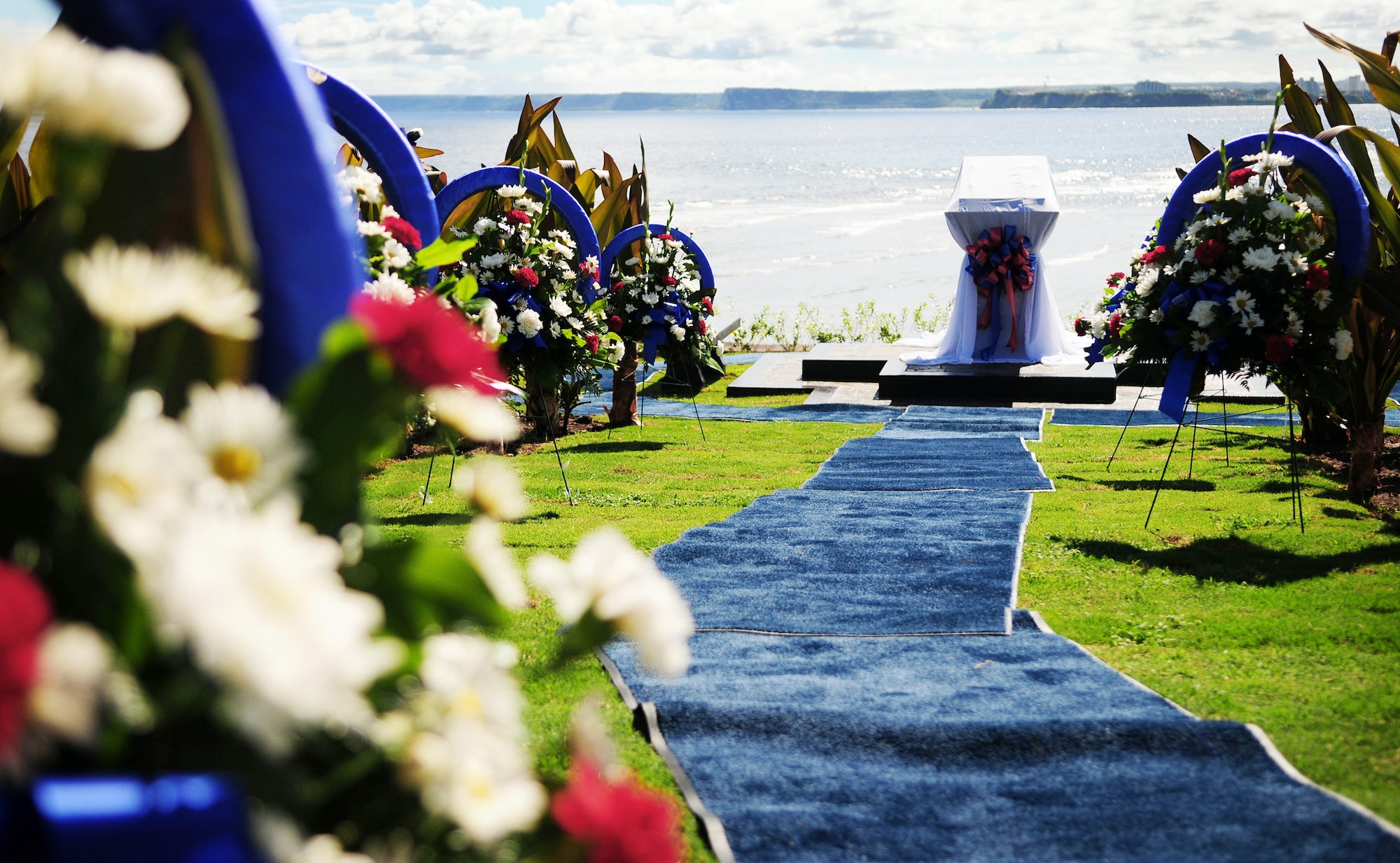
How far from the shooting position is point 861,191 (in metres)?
57.0

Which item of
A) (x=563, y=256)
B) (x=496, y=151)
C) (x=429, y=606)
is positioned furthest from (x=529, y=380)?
(x=496, y=151)

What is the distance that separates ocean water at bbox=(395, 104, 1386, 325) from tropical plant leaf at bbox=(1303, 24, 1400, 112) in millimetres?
10915

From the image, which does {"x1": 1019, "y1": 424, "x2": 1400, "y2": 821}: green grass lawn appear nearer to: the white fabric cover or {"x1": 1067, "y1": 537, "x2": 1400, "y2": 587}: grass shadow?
{"x1": 1067, "y1": 537, "x2": 1400, "y2": 587}: grass shadow

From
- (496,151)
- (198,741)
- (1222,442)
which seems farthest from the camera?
(496,151)

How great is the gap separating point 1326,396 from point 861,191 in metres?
53.4

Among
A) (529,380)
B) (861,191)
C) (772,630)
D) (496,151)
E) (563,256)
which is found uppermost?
(496,151)

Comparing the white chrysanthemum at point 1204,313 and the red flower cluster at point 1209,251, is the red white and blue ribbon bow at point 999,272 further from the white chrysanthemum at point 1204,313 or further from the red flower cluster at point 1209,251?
the white chrysanthemum at point 1204,313

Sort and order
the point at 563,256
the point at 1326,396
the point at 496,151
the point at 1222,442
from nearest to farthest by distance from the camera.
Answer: the point at 1326,396 < the point at 563,256 < the point at 1222,442 < the point at 496,151

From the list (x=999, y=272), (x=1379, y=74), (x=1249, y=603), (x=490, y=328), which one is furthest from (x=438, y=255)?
(x=999, y=272)

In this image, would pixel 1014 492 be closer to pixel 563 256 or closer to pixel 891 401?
pixel 563 256

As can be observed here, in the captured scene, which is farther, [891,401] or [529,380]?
[891,401]

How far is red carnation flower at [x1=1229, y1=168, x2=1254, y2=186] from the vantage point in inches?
204

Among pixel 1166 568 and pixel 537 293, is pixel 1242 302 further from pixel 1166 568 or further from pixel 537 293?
pixel 537 293

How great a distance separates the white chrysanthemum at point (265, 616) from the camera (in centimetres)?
60
